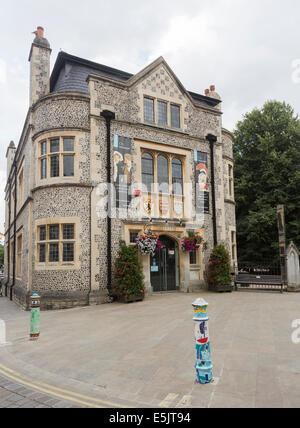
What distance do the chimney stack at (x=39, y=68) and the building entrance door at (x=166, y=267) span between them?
995 centimetres

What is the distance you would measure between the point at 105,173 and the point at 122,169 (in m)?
0.94

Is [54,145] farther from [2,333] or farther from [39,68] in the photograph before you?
[2,333]

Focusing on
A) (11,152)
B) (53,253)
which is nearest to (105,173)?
(53,253)

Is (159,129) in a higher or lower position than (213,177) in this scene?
higher

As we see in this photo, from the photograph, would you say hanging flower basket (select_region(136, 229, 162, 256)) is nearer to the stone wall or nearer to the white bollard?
the stone wall

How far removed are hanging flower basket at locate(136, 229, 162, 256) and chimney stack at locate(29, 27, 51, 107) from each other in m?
8.98

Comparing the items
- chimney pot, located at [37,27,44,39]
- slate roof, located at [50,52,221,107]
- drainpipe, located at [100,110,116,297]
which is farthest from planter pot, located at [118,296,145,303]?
chimney pot, located at [37,27,44,39]

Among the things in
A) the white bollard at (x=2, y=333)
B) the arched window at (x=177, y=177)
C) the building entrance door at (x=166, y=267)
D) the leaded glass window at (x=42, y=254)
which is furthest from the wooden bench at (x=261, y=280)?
the white bollard at (x=2, y=333)

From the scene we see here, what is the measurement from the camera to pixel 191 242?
16.1 m

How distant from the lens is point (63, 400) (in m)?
4.25

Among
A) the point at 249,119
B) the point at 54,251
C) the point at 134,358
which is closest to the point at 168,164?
the point at 54,251

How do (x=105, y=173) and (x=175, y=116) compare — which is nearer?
(x=105, y=173)
